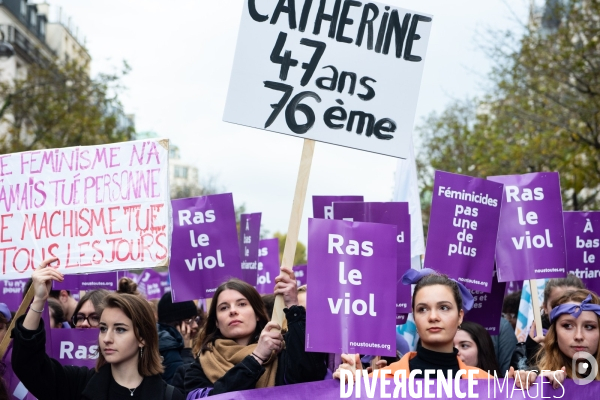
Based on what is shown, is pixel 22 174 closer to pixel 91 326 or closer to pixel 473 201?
pixel 91 326

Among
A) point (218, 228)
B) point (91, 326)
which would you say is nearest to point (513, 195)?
point (218, 228)

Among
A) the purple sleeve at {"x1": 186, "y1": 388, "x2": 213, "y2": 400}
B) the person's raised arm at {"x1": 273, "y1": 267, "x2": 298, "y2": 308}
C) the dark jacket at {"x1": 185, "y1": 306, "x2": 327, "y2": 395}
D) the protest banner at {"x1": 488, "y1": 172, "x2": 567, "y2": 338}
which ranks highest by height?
the protest banner at {"x1": 488, "y1": 172, "x2": 567, "y2": 338}

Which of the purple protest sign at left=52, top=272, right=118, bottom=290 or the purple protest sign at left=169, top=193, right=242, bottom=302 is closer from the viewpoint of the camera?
the purple protest sign at left=169, top=193, right=242, bottom=302

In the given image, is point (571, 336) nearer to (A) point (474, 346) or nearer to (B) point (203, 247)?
(A) point (474, 346)

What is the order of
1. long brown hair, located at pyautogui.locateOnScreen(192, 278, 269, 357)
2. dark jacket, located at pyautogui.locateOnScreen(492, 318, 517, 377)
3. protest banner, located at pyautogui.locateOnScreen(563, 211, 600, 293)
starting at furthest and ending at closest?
protest banner, located at pyautogui.locateOnScreen(563, 211, 600, 293), dark jacket, located at pyautogui.locateOnScreen(492, 318, 517, 377), long brown hair, located at pyautogui.locateOnScreen(192, 278, 269, 357)

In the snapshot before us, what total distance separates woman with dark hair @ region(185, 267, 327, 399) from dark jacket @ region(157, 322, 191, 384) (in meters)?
1.28

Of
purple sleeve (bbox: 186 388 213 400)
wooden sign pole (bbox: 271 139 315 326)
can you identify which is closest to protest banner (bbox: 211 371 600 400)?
wooden sign pole (bbox: 271 139 315 326)

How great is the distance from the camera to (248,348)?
5.18 m

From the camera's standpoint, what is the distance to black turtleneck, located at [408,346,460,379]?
179 inches

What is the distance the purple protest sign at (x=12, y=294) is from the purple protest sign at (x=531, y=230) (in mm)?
3948

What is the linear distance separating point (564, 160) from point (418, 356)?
58.6 feet

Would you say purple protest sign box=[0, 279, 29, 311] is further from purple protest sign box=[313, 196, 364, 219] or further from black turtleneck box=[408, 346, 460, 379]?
black turtleneck box=[408, 346, 460, 379]

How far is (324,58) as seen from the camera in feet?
17.5

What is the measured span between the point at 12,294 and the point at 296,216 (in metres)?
4.23
